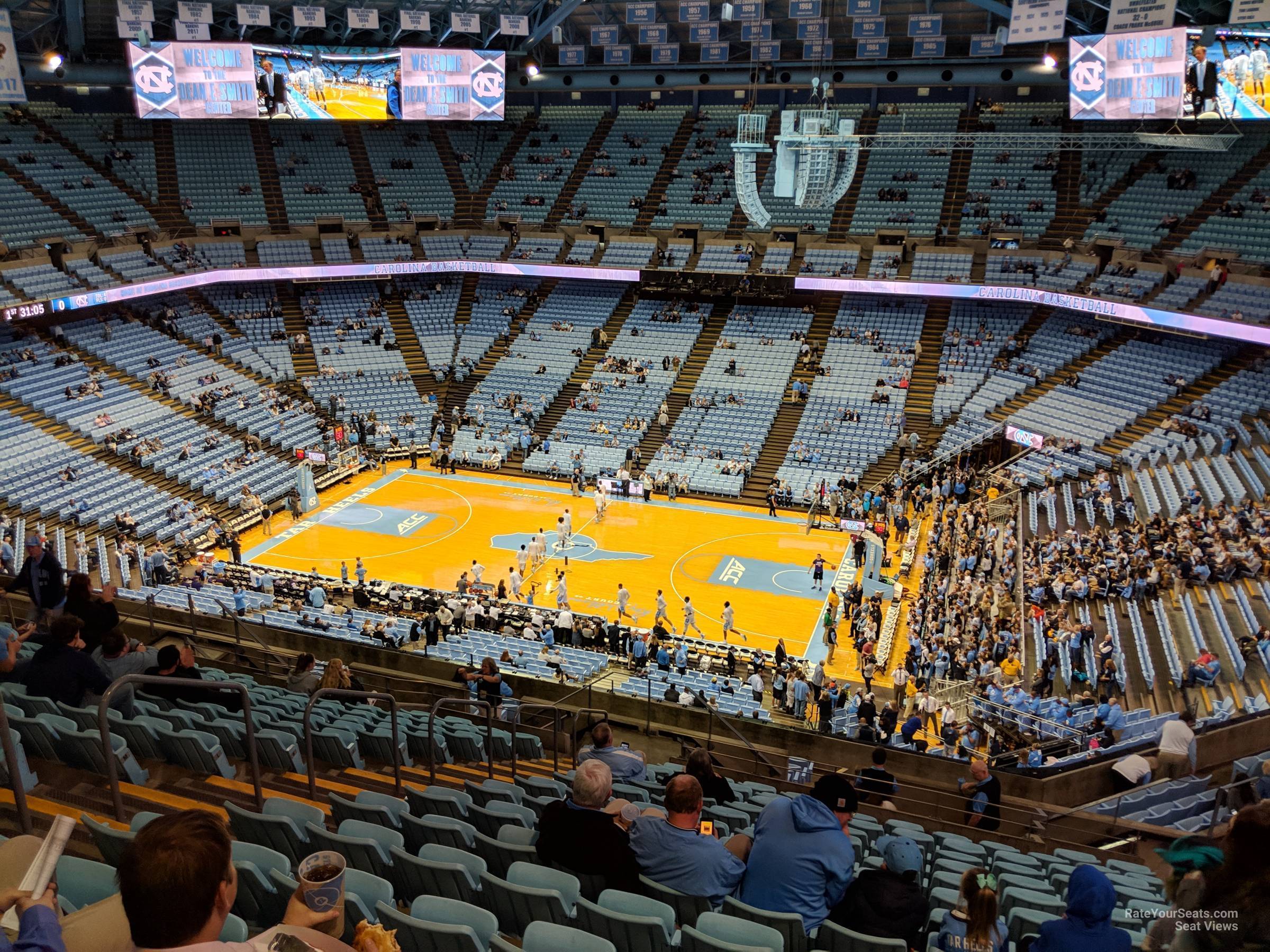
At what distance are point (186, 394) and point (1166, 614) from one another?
3492 cm

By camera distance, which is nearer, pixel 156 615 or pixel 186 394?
pixel 156 615

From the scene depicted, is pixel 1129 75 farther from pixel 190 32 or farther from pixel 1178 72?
pixel 190 32

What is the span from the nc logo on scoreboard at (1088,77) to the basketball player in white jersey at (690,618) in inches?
967

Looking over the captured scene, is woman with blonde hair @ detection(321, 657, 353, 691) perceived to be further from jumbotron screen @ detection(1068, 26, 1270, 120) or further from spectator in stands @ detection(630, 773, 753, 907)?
jumbotron screen @ detection(1068, 26, 1270, 120)

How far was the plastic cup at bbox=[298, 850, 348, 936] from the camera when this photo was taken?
3.77 m

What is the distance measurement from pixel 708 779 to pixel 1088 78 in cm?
3484

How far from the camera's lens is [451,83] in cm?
4491

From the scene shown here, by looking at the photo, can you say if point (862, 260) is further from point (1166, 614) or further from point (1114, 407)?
point (1166, 614)

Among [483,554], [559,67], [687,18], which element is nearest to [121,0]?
[559,67]

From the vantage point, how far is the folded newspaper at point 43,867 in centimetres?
298

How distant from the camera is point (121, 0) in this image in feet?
123

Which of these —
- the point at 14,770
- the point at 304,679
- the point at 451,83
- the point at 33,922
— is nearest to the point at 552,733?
the point at 304,679

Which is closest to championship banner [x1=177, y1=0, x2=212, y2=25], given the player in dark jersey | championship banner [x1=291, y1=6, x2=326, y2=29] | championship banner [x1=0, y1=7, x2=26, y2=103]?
championship banner [x1=291, y1=6, x2=326, y2=29]

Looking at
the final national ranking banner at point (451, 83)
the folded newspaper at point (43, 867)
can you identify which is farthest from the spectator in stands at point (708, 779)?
the final national ranking banner at point (451, 83)
